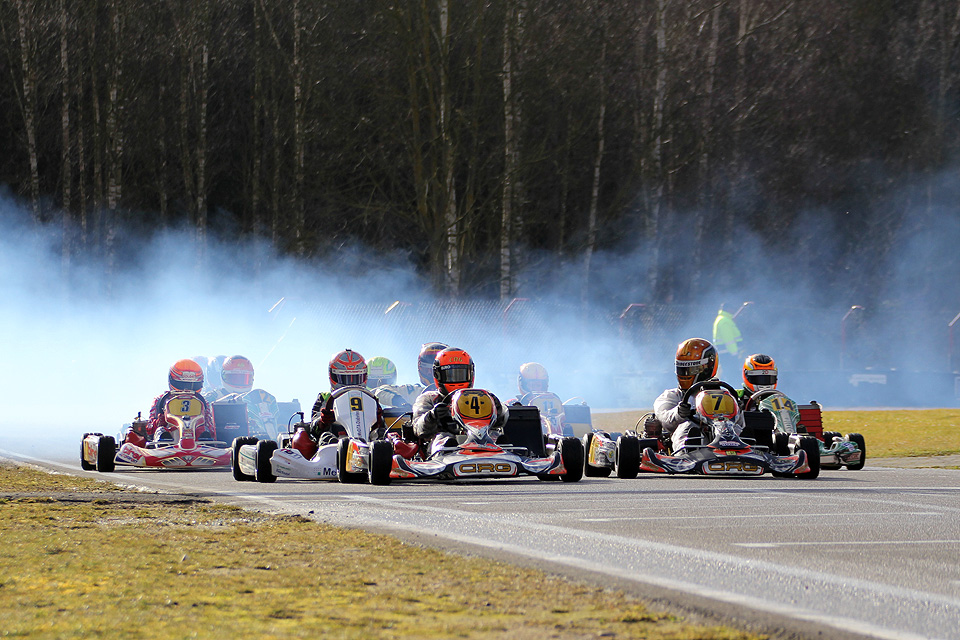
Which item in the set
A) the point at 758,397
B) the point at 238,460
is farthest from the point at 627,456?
the point at 238,460

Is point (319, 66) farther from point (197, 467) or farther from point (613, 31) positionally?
point (197, 467)

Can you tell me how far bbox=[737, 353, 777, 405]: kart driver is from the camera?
17.8 meters

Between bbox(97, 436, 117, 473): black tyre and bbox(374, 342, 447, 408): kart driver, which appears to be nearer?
bbox(97, 436, 117, 473): black tyre

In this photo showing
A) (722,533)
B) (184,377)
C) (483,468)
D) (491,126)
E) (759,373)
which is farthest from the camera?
(491,126)

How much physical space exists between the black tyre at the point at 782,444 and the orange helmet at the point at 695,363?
1.26 m

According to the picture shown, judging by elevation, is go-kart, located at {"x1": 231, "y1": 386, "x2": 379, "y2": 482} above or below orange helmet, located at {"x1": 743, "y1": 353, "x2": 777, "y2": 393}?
below

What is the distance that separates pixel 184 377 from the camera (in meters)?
19.1

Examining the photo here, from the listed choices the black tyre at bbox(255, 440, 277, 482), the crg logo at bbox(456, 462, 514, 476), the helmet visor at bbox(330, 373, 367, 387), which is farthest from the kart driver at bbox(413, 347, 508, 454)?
the black tyre at bbox(255, 440, 277, 482)

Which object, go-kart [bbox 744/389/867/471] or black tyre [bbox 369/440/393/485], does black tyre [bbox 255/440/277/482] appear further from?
go-kart [bbox 744/389/867/471]

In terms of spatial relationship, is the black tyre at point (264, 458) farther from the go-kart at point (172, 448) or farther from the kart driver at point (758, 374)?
the kart driver at point (758, 374)

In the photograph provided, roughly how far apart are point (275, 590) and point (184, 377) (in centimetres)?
1295

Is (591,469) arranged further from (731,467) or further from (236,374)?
(236,374)

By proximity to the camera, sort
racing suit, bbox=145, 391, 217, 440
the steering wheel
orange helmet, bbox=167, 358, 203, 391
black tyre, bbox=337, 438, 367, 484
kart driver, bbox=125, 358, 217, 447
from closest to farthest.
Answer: black tyre, bbox=337, 438, 367, 484, the steering wheel, kart driver, bbox=125, 358, 217, 447, racing suit, bbox=145, 391, 217, 440, orange helmet, bbox=167, 358, 203, 391

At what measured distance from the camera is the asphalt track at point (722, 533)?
240 inches
